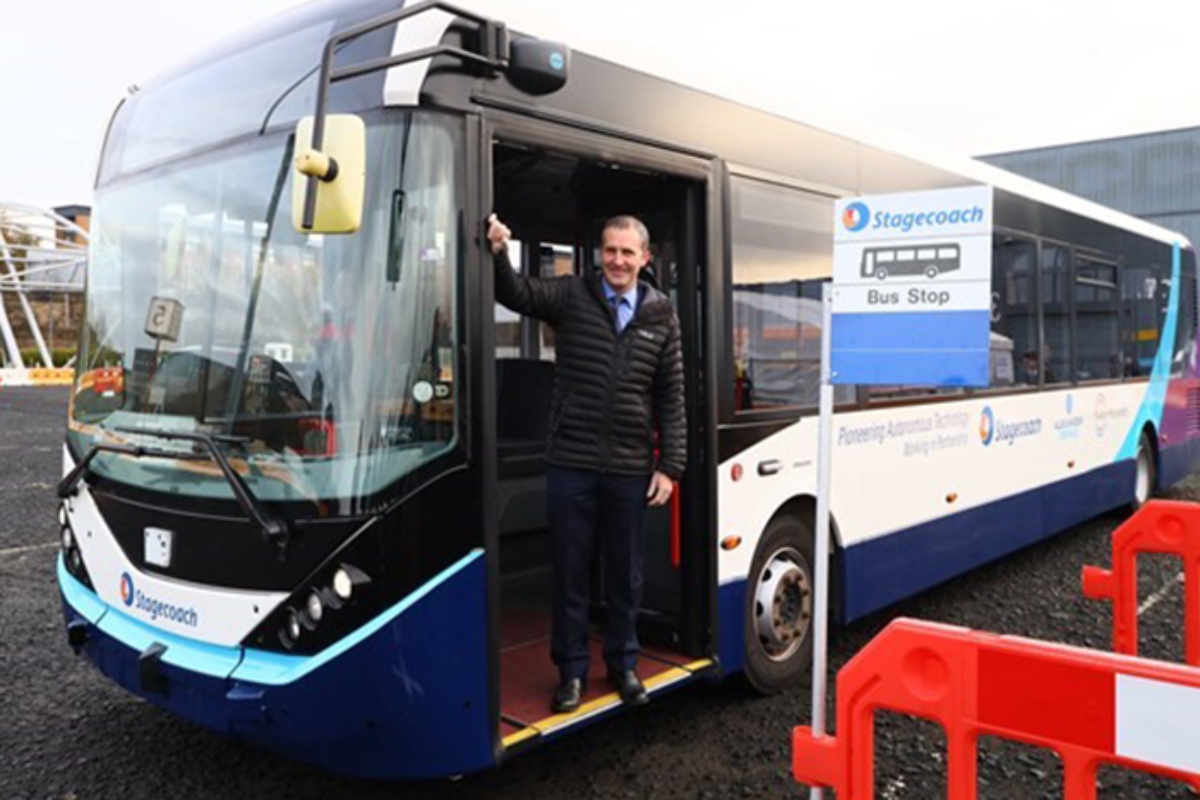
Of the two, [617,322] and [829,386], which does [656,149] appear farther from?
[829,386]

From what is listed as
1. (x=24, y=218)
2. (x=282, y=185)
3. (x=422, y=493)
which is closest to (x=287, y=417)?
(x=422, y=493)

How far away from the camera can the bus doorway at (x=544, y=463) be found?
3799 mm

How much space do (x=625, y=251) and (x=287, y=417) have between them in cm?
136

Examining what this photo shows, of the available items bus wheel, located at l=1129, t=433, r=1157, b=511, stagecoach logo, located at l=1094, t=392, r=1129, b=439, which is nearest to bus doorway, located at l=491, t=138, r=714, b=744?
stagecoach logo, located at l=1094, t=392, r=1129, b=439

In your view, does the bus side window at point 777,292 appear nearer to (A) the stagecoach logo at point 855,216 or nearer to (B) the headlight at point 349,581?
(A) the stagecoach logo at point 855,216

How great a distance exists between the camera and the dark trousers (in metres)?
3.55

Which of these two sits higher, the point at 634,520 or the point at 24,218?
the point at 24,218

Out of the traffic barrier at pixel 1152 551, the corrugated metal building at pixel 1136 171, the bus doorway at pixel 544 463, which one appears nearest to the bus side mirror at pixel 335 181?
the bus doorway at pixel 544 463

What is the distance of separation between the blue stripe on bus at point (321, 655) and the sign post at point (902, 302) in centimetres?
121

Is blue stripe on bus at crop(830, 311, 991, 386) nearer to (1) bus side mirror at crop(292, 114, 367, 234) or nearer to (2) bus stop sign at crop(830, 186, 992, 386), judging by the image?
(2) bus stop sign at crop(830, 186, 992, 386)

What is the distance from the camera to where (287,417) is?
305 centimetres

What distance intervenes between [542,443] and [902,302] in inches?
110

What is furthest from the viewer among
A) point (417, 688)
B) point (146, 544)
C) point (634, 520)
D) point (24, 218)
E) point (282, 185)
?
point (24, 218)

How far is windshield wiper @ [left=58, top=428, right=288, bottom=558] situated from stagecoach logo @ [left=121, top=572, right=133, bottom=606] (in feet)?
1.48
